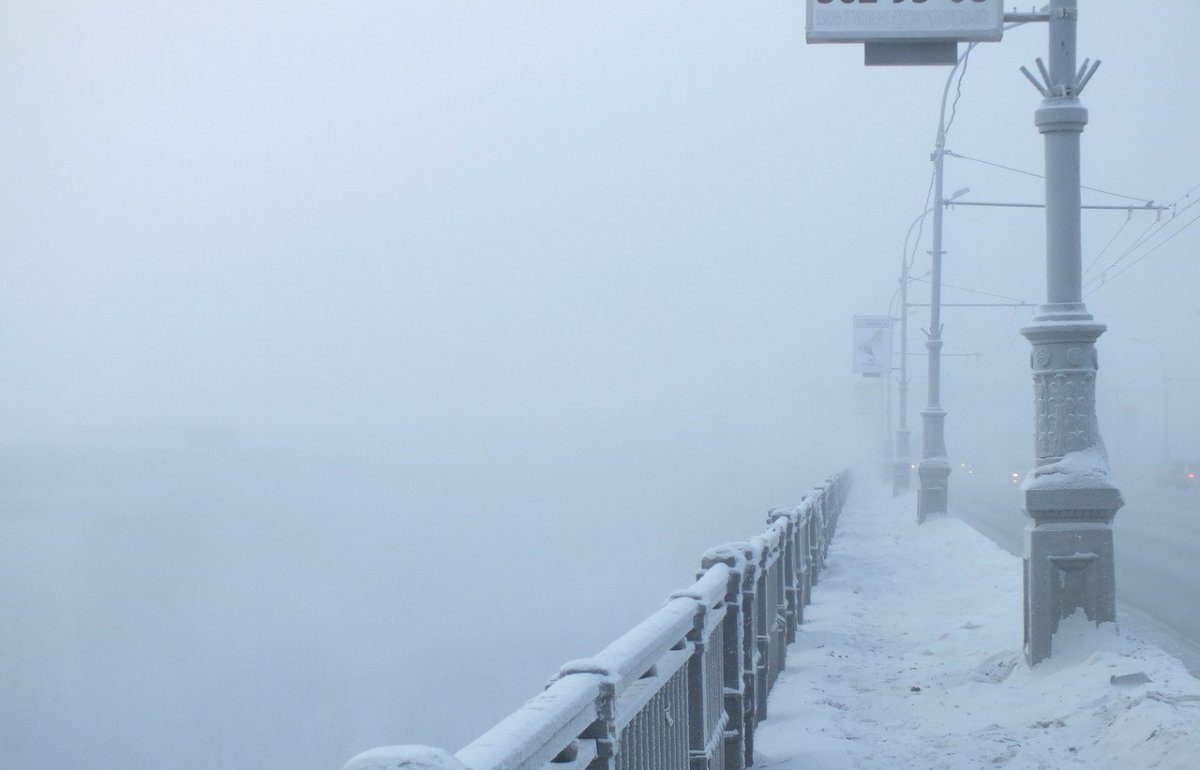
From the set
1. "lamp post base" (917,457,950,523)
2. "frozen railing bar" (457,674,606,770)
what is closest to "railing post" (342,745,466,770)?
"frozen railing bar" (457,674,606,770)

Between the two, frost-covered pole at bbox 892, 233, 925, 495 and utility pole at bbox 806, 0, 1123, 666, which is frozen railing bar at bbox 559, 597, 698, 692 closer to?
utility pole at bbox 806, 0, 1123, 666

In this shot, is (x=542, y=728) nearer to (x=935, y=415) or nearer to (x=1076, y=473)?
(x=1076, y=473)

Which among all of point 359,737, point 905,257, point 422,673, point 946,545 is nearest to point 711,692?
point 946,545

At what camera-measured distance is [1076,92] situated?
949cm

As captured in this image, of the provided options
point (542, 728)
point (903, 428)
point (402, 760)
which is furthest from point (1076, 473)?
point (903, 428)

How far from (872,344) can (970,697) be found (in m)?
36.9

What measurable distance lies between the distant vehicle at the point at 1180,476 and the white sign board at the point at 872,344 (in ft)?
86.3

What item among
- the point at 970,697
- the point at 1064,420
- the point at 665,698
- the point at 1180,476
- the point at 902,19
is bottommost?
the point at 1180,476

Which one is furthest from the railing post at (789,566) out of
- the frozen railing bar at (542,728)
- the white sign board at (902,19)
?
the frozen railing bar at (542,728)

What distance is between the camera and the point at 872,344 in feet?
147

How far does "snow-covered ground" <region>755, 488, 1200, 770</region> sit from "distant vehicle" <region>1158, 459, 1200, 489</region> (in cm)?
5504

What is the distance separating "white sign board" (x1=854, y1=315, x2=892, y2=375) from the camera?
44.4 meters

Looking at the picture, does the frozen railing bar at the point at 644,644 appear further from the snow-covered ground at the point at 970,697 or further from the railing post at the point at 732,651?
the snow-covered ground at the point at 970,697

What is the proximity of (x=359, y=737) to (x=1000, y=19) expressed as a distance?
184ft
